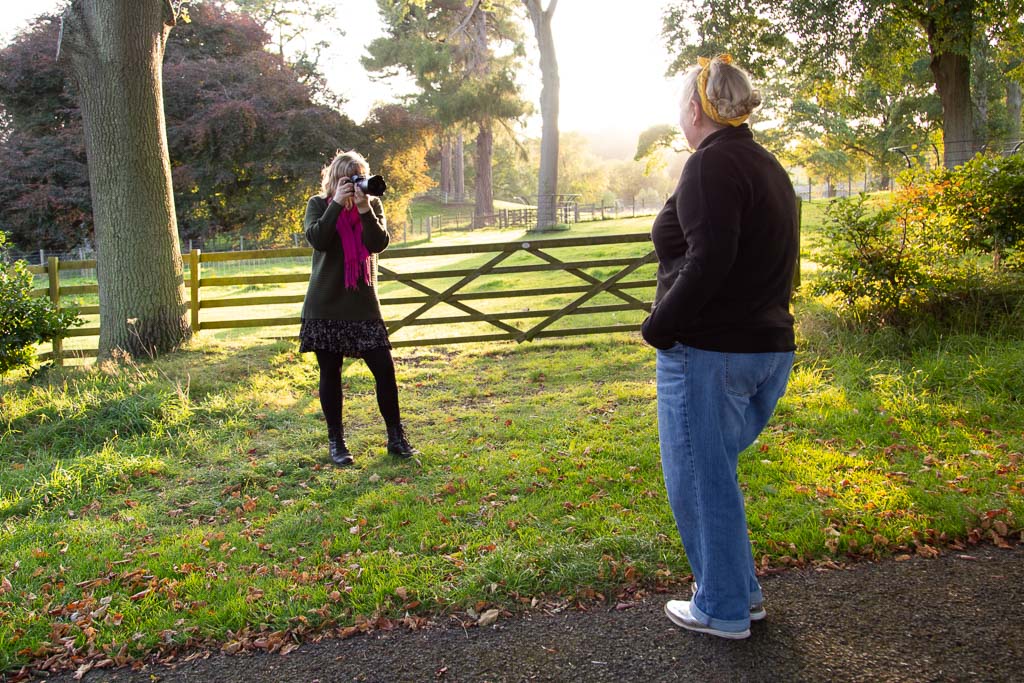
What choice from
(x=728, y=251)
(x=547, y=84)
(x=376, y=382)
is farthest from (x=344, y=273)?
(x=547, y=84)

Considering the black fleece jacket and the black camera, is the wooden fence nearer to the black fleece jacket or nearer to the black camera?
the black camera

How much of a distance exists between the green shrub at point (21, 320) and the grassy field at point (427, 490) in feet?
1.07

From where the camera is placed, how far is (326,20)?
38.1 metres

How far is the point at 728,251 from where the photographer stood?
7.89 ft

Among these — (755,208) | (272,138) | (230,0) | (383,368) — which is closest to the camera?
(755,208)

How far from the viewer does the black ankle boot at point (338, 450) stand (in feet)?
17.6

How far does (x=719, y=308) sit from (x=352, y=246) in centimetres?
299

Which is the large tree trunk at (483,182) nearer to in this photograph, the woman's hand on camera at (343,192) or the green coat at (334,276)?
the green coat at (334,276)

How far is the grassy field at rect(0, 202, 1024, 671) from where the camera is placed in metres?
3.47

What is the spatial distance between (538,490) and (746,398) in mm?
2242

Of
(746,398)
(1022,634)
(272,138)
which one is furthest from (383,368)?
(272,138)

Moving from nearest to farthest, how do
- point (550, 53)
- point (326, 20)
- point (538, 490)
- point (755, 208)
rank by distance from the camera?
point (755, 208), point (538, 490), point (550, 53), point (326, 20)

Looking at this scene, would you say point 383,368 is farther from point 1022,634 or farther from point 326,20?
Answer: point 326,20

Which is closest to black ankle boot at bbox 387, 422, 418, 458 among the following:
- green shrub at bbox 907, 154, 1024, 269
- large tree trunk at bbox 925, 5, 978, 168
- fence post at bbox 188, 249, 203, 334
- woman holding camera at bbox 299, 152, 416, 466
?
woman holding camera at bbox 299, 152, 416, 466
